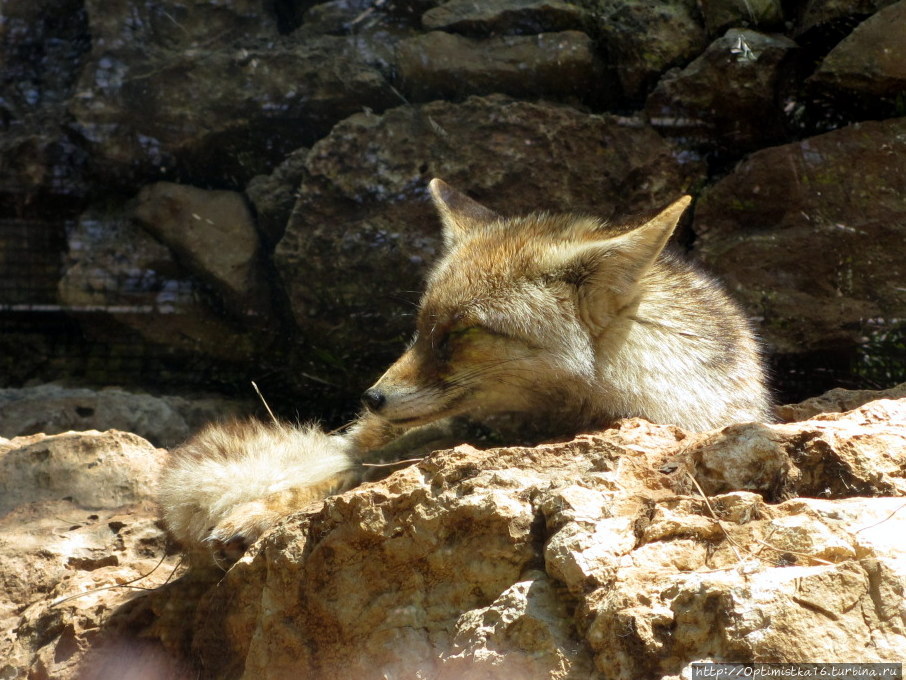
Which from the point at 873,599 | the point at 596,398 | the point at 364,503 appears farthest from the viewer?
the point at 596,398

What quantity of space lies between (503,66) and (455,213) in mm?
1261

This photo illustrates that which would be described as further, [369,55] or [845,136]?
[369,55]

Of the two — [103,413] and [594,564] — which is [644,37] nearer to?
[594,564]

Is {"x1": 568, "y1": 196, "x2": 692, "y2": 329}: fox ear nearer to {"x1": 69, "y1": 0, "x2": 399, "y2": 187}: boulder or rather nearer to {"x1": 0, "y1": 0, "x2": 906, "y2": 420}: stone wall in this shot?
{"x1": 0, "y1": 0, "x2": 906, "y2": 420}: stone wall

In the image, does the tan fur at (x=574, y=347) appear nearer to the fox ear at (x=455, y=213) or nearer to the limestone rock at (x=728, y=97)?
the fox ear at (x=455, y=213)

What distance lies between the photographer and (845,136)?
404 cm

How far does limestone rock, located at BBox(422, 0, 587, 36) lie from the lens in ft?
14.7

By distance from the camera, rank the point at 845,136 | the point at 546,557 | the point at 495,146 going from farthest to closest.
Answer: the point at 495,146
the point at 845,136
the point at 546,557

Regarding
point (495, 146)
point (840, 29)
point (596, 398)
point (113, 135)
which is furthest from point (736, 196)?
point (113, 135)

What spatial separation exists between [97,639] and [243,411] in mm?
2435

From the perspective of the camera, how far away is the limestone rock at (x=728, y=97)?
13.6ft

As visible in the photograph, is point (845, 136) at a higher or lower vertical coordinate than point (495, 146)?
lower

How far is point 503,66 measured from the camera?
4.48 meters

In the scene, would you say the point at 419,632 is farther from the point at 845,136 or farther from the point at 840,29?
the point at 840,29
